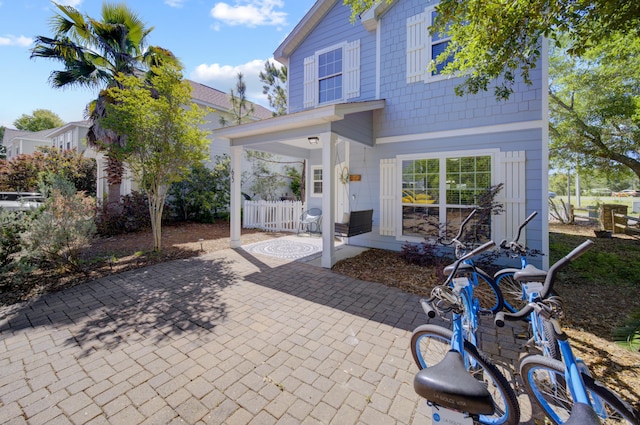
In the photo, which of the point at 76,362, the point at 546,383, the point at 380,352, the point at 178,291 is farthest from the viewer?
the point at 178,291

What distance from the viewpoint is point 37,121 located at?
34.9m

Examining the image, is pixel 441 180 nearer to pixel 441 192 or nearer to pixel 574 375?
pixel 441 192

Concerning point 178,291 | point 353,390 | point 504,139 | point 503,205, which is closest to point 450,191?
point 503,205

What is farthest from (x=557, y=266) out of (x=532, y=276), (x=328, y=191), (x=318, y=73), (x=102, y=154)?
(x=102, y=154)

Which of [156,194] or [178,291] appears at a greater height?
[156,194]

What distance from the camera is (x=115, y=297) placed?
170 inches

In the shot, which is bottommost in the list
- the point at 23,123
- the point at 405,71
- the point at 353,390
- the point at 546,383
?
the point at 353,390

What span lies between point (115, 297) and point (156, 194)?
324cm

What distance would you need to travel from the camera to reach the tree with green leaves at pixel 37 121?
34.9 m

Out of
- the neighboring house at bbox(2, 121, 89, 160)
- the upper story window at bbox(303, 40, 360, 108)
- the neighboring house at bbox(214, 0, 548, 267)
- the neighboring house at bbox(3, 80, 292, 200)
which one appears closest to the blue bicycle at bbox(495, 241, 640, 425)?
the neighboring house at bbox(214, 0, 548, 267)

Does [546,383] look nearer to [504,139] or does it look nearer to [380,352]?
[380,352]

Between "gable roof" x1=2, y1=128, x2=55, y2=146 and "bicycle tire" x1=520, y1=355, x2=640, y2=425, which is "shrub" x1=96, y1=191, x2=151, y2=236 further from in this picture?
"gable roof" x1=2, y1=128, x2=55, y2=146

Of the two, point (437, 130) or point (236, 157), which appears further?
point (236, 157)

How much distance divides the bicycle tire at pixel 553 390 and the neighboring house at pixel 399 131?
13.6 ft
